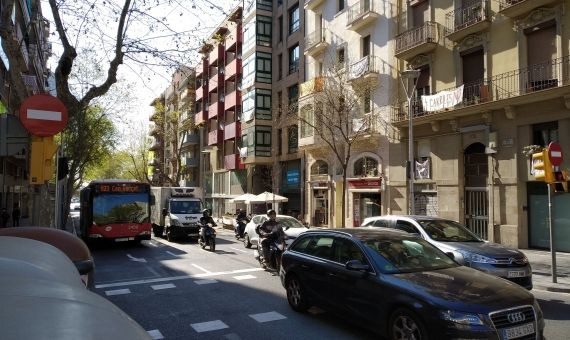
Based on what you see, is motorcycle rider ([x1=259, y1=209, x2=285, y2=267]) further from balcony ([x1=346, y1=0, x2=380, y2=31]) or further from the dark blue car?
balcony ([x1=346, y1=0, x2=380, y2=31])

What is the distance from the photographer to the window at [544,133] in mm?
16737

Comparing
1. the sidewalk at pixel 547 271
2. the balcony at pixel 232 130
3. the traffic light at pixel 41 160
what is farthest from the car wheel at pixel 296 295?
the balcony at pixel 232 130

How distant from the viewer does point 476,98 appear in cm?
1919

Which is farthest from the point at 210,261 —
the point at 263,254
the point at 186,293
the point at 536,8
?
the point at 536,8

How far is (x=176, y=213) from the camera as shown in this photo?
75.3 ft

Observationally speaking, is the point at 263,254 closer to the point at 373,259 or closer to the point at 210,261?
the point at 210,261

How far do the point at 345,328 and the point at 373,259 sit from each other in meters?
1.28

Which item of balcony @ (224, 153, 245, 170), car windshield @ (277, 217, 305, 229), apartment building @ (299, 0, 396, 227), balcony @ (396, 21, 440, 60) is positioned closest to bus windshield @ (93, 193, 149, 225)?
car windshield @ (277, 217, 305, 229)

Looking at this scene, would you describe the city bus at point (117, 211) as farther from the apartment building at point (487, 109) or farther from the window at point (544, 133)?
the window at point (544, 133)

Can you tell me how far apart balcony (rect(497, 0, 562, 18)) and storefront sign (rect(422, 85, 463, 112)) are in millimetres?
3347

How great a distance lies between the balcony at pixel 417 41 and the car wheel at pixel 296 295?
1666 cm

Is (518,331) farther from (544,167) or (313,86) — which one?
(313,86)

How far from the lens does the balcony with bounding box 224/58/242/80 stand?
1681 inches

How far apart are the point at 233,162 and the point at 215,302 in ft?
111
